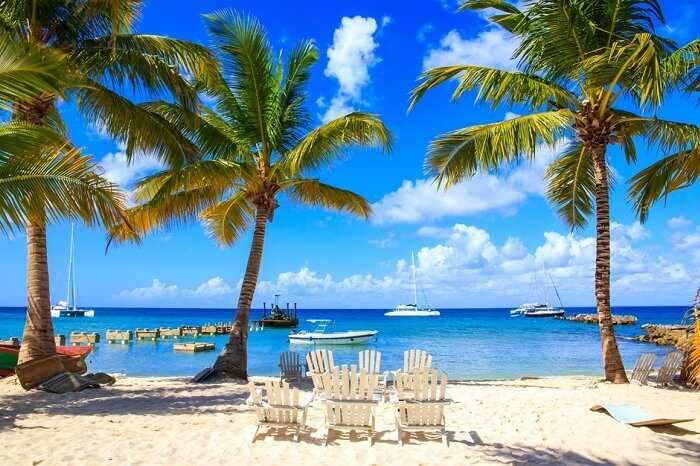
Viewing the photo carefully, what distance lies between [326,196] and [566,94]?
21.0 feet

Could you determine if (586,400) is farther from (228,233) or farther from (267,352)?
(267,352)

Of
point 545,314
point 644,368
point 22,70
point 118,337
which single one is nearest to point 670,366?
point 644,368

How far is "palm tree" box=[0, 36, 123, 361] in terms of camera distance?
688cm

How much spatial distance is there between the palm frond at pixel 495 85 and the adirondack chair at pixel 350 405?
→ 21.2 ft

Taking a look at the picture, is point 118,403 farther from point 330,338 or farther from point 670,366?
point 330,338

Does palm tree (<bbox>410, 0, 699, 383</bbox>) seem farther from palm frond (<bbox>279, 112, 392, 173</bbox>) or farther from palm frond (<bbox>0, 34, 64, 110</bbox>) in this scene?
palm frond (<bbox>0, 34, 64, 110</bbox>)

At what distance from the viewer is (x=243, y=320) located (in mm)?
13508

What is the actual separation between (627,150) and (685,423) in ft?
27.8

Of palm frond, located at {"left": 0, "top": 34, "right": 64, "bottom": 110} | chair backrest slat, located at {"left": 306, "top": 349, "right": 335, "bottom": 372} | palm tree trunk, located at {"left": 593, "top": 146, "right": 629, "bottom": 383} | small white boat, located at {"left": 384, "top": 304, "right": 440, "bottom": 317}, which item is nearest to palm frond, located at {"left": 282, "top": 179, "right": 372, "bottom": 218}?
chair backrest slat, located at {"left": 306, "top": 349, "right": 335, "bottom": 372}

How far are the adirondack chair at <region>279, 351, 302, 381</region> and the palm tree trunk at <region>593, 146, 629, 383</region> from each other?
21.9 ft

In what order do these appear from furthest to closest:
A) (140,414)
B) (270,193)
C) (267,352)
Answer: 1. (267,352)
2. (270,193)
3. (140,414)

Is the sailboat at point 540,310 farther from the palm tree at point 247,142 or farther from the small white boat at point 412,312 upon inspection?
the palm tree at point 247,142

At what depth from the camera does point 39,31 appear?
1104cm

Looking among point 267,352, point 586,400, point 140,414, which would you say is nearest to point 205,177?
point 140,414
